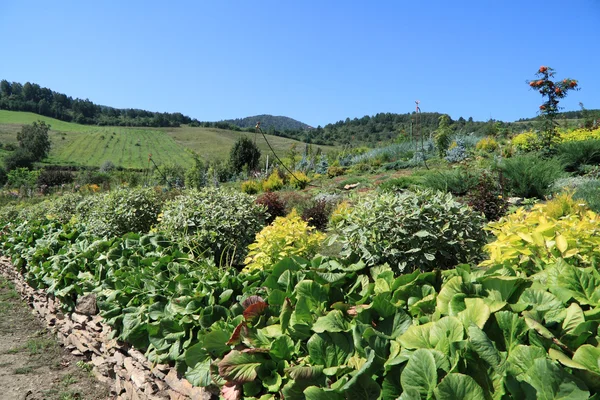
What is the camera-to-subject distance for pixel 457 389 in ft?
3.97

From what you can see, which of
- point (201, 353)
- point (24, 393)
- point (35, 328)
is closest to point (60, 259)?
point (35, 328)

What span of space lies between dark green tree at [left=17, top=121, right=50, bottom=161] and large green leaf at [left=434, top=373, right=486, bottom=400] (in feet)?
209

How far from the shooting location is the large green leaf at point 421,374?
129 cm

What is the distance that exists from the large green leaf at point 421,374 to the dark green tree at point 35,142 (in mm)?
63465

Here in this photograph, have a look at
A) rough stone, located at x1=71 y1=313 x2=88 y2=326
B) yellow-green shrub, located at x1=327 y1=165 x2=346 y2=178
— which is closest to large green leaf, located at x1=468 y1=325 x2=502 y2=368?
rough stone, located at x1=71 y1=313 x2=88 y2=326

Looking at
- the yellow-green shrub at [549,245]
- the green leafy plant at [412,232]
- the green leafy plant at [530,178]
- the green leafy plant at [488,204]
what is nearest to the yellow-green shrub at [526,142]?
the green leafy plant at [530,178]

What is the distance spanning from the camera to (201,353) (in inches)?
84.8

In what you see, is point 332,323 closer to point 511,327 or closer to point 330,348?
point 330,348

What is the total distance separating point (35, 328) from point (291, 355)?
5.00 m

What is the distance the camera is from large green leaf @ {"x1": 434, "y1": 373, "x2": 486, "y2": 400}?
3.96ft

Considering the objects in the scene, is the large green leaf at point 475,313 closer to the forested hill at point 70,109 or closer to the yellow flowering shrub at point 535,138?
the yellow flowering shrub at point 535,138

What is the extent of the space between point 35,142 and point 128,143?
14.3 meters

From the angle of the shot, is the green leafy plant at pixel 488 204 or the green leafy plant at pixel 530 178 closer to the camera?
the green leafy plant at pixel 488 204

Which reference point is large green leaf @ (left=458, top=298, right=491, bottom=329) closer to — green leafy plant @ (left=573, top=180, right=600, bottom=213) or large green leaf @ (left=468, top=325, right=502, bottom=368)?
large green leaf @ (left=468, top=325, right=502, bottom=368)
